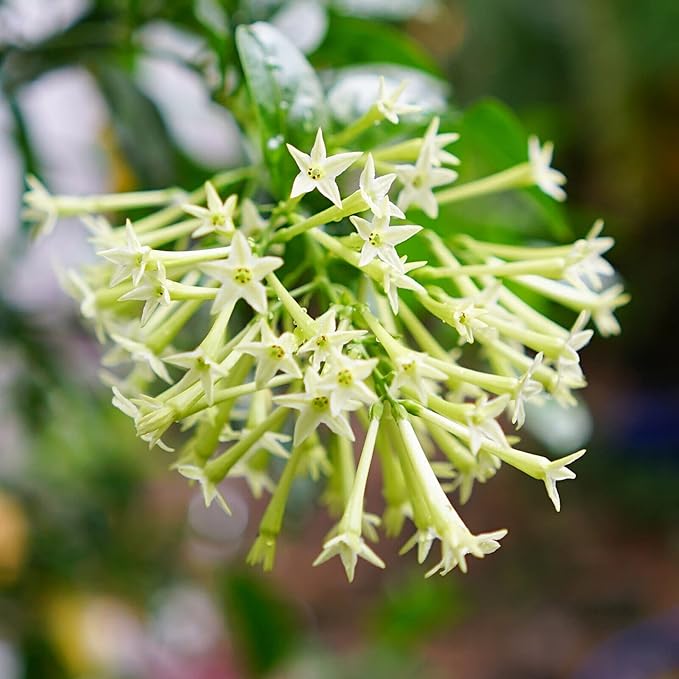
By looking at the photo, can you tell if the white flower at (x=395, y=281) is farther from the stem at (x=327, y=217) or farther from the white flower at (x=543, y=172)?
the white flower at (x=543, y=172)

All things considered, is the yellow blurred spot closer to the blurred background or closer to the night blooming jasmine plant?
the blurred background

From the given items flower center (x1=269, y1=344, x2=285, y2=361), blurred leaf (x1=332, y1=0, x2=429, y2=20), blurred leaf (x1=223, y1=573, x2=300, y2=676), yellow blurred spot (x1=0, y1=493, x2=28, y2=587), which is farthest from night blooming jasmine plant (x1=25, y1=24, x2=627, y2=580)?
yellow blurred spot (x1=0, y1=493, x2=28, y2=587)

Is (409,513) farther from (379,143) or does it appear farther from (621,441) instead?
(621,441)

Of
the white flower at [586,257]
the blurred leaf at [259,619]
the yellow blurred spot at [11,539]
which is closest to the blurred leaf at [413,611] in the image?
the blurred leaf at [259,619]

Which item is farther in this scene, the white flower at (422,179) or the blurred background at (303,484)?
the blurred background at (303,484)

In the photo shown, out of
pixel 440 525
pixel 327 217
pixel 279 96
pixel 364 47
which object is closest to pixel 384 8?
pixel 364 47

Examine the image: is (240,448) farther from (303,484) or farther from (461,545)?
(303,484)
